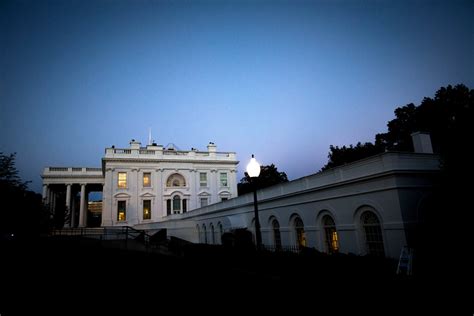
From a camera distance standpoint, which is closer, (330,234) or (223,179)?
(330,234)

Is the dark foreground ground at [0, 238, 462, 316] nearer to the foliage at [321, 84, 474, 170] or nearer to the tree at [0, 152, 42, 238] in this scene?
the tree at [0, 152, 42, 238]

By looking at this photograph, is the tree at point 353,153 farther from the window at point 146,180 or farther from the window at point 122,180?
the window at point 122,180

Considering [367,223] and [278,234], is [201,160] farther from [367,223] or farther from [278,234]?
[367,223]

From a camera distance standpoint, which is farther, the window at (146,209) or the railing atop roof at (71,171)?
the railing atop roof at (71,171)

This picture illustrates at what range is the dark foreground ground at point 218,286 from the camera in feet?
21.8

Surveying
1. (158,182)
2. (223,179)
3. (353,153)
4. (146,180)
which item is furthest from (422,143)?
(146,180)

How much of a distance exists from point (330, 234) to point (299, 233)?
2.52m

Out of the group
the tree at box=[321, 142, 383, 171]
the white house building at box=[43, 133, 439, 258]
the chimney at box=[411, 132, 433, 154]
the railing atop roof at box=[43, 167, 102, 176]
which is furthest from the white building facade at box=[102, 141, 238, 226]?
the chimney at box=[411, 132, 433, 154]

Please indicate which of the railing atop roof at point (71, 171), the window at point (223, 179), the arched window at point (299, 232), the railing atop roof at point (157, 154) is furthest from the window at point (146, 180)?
the arched window at point (299, 232)

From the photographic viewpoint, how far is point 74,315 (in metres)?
6.67

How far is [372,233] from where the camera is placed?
40.6ft

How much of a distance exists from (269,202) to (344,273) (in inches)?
439

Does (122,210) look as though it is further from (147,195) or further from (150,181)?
(150,181)

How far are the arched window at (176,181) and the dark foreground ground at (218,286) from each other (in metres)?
31.2
